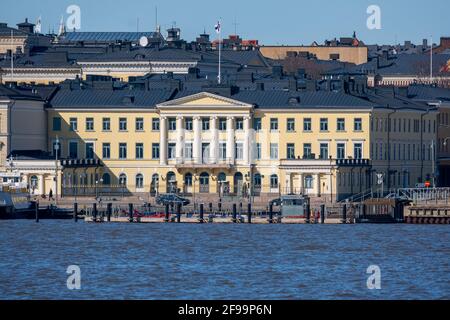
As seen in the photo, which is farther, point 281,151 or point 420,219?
point 281,151

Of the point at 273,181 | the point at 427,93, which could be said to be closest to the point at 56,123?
the point at 273,181

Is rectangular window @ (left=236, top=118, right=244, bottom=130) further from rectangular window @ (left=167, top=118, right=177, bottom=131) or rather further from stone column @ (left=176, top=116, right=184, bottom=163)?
rectangular window @ (left=167, top=118, right=177, bottom=131)

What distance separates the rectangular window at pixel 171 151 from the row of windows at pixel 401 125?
10997 mm

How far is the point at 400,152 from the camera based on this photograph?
5728 inches

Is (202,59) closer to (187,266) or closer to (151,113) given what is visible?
(151,113)

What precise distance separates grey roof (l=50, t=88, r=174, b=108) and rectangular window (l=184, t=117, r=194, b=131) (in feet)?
5.83

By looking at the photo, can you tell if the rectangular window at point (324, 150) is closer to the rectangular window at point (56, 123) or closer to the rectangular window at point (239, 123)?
the rectangular window at point (239, 123)

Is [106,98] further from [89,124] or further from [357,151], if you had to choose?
[357,151]

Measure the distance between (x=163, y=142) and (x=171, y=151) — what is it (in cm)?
76

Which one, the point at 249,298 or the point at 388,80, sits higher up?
the point at 388,80
